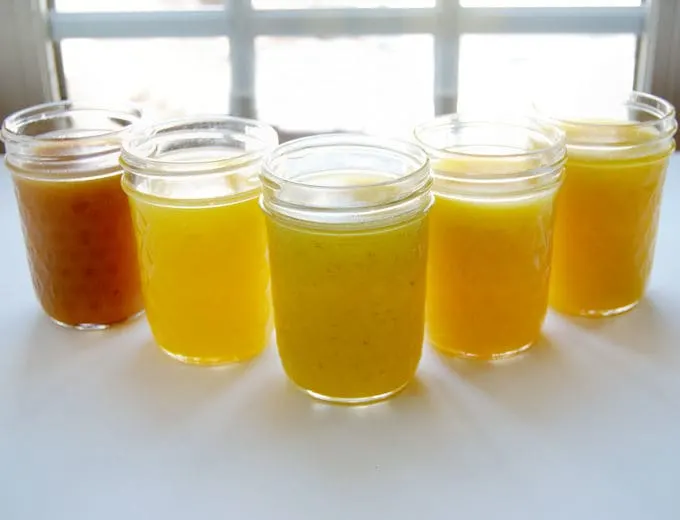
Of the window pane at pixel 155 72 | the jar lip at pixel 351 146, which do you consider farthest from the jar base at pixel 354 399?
the window pane at pixel 155 72

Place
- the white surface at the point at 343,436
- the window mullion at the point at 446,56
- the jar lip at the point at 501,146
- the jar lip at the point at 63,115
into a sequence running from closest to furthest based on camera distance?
1. the white surface at the point at 343,436
2. the jar lip at the point at 501,146
3. the jar lip at the point at 63,115
4. the window mullion at the point at 446,56

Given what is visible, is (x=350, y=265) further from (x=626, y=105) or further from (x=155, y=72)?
(x=155, y=72)

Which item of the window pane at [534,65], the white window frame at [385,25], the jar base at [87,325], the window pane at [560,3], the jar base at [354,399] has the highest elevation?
the window pane at [560,3]

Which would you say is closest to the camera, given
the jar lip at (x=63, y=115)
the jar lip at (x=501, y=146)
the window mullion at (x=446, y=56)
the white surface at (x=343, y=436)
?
the white surface at (x=343, y=436)

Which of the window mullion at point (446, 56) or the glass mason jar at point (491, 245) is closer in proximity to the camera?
the glass mason jar at point (491, 245)

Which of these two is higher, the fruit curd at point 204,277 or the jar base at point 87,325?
the fruit curd at point 204,277

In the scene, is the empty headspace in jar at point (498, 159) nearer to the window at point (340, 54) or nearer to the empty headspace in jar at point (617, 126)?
the empty headspace in jar at point (617, 126)
